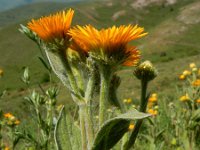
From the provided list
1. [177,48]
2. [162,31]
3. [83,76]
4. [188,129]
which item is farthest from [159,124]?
[162,31]

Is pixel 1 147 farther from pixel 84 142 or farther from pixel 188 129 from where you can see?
pixel 84 142

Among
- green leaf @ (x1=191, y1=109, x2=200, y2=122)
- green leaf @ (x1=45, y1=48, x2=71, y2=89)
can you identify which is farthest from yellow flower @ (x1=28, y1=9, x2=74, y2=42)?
green leaf @ (x1=191, y1=109, x2=200, y2=122)

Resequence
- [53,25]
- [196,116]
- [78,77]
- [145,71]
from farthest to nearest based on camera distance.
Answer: [196,116]
[145,71]
[78,77]
[53,25]

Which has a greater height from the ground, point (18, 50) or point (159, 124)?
point (18, 50)

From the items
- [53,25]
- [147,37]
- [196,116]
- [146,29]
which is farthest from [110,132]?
[146,29]

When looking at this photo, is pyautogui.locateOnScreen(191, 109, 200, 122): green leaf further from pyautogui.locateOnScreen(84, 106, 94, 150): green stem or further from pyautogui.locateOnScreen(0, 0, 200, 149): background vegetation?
pyautogui.locateOnScreen(0, 0, 200, 149): background vegetation

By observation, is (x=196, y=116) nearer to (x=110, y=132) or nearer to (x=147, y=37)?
(x=110, y=132)
